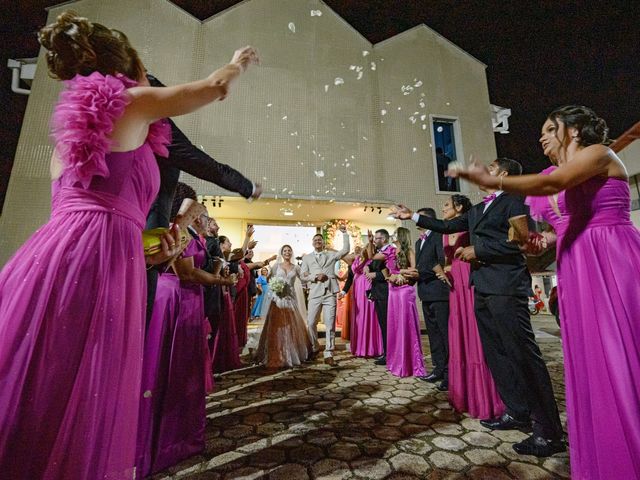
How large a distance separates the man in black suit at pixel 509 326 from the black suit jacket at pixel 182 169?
5.36 feet

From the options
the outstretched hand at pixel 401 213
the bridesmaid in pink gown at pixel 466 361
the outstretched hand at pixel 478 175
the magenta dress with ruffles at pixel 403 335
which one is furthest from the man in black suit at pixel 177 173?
the magenta dress with ruffles at pixel 403 335

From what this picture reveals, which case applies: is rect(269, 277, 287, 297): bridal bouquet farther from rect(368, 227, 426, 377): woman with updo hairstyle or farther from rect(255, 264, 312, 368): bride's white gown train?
rect(368, 227, 426, 377): woman with updo hairstyle

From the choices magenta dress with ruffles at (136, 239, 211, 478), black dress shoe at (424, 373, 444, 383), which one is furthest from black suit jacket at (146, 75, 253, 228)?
black dress shoe at (424, 373, 444, 383)

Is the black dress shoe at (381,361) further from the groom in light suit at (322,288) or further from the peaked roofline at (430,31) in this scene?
the peaked roofline at (430,31)

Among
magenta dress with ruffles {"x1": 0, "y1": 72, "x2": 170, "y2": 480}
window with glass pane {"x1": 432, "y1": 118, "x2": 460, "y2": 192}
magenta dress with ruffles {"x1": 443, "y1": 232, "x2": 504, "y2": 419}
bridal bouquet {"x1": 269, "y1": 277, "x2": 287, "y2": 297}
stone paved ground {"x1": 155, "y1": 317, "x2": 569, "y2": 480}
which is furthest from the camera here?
window with glass pane {"x1": 432, "y1": 118, "x2": 460, "y2": 192}

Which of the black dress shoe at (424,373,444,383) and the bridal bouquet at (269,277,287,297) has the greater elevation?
the bridal bouquet at (269,277,287,297)

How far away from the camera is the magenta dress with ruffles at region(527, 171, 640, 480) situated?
109 cm

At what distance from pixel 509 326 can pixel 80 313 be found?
6.98 ft

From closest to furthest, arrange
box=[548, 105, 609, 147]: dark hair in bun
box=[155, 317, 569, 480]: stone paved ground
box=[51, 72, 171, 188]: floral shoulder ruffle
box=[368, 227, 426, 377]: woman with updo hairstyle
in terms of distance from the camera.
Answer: box=[51, 72, 171, 188]: floral shoulder ruffle < box=[548, 105, 609, 147]: dark hair in bun < box=[155, 317, 569, 480]: stone paved ground < box=[368, 227, 426, 377]: woman with updo hairstyle

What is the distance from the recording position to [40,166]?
6.36 meters

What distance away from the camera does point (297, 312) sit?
4441 mm

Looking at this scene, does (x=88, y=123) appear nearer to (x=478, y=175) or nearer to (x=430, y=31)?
(x=478, y=175)

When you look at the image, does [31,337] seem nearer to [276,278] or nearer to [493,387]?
[493,387]

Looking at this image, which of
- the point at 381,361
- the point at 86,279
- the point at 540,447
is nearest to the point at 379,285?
the point at 381,361
